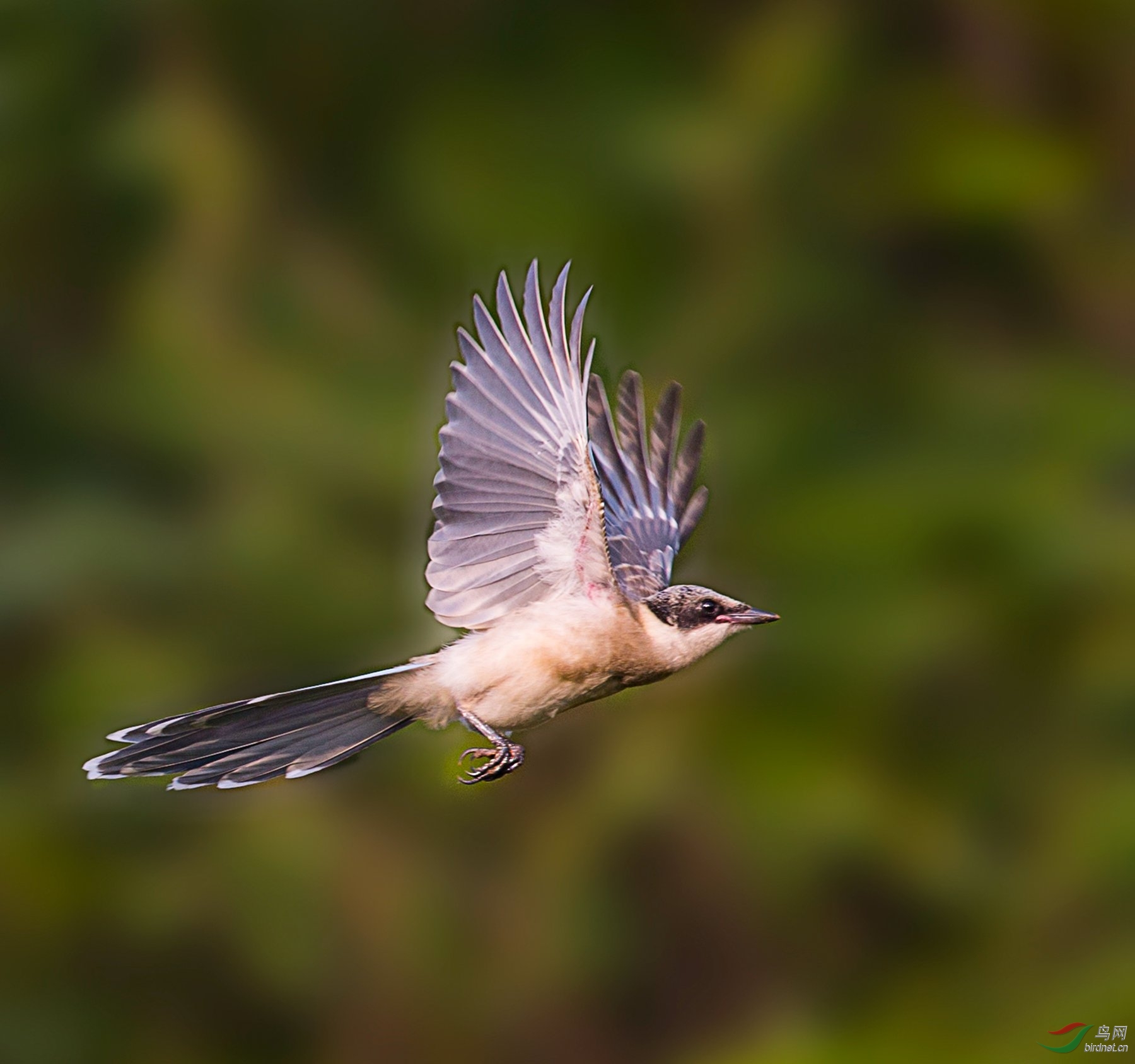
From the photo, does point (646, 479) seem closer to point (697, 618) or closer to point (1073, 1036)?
point (697, 618)

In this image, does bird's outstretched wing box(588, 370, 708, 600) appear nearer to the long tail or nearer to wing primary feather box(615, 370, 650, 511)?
wing primary feather box(615, 370, 650, 511)

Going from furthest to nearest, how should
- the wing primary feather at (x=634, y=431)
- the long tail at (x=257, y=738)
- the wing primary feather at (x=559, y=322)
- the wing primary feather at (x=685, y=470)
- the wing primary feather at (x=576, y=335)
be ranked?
1. the wing primary feather at (x=685, y=470)
2. the wing primary feather at (x=634, y=431)
3. the long tail at (x=257, y=738)
4. the wing primary feather at (x=559, y=322)
5. the wing primary feather at (x=576, y=335)

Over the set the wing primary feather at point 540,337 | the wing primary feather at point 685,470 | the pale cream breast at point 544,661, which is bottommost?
the pale cream breast at point 544,661

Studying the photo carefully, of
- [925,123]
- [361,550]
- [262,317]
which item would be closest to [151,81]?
[262,317]

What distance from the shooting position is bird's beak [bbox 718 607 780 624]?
2.70 meters

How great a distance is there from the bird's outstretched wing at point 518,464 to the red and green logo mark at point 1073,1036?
131 cm

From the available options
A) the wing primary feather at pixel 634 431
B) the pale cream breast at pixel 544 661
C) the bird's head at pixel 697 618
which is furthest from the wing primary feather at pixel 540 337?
the wing primary feather at pixel 634 431

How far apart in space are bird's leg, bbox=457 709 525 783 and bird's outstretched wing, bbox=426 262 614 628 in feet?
0.74

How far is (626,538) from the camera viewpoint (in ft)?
10.7

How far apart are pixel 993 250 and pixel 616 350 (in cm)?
120

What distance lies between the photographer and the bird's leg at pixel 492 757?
8.02 ft

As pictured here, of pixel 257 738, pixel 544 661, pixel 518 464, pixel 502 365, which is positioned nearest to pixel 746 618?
pixel 544 661

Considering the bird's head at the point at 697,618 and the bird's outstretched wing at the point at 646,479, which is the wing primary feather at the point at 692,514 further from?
the bird's head at the point at 697,618

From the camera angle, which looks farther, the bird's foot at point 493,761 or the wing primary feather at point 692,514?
the wing primary feather at point 692,514
